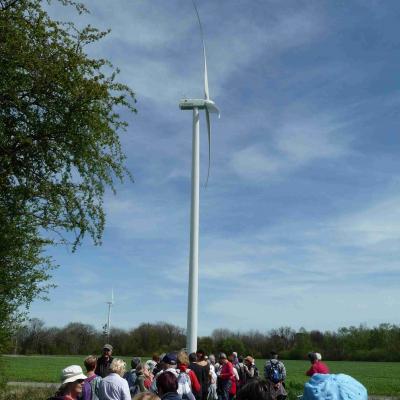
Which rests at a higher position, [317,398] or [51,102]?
[51,102]

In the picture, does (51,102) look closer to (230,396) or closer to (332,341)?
(230,396)

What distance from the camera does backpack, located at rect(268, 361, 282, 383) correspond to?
1425 centimetres

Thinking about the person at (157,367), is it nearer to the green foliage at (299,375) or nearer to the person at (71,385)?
the person at (71,385)

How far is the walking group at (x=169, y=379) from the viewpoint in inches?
154

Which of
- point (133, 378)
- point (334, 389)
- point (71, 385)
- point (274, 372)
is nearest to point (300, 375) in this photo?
point (274, 372)

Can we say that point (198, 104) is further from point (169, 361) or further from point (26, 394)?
point (169, 361)

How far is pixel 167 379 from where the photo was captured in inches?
212

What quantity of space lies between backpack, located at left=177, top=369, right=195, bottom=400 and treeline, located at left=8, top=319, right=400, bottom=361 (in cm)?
7797

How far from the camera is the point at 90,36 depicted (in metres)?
12.5

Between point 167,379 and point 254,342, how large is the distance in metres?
89.6

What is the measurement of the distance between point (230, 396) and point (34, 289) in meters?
6.35

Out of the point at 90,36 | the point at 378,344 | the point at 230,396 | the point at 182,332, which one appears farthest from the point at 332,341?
the point at 90,36

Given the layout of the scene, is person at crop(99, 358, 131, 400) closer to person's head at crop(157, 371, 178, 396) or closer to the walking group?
the walking group

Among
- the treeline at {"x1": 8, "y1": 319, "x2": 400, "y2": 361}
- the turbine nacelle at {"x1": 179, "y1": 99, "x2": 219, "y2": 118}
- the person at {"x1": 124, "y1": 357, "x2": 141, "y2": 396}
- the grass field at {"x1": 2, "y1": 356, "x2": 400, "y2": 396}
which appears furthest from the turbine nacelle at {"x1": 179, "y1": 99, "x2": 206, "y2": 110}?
the treeline at {"x1": 8, "y1": 319, "x2": 400, "y2": 361}
